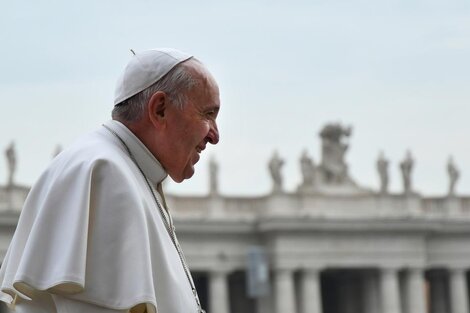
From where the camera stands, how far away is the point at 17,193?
52.0 m

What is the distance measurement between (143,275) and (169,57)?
0.75 metres

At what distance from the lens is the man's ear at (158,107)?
13.3 feet

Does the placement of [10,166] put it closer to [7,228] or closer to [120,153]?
[7,228]

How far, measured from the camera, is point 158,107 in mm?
4062

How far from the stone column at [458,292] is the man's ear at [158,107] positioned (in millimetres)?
54141

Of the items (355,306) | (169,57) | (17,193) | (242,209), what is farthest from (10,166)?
(169,57)

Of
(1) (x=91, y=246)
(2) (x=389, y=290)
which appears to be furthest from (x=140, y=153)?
(2) (x=389, y=290)

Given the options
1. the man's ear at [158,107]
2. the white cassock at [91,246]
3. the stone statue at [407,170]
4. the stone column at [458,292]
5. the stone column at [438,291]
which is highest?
the man's ear at [158,107]

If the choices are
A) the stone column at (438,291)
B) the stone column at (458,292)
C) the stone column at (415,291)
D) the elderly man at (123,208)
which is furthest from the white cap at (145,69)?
the stone column at (438,291)

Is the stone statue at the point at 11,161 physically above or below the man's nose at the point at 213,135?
below

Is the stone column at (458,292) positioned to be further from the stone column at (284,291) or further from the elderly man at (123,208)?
the elderly man at (123,208)

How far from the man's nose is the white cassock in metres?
0.30

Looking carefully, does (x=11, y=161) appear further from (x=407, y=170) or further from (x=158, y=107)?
(x=158, y=107)

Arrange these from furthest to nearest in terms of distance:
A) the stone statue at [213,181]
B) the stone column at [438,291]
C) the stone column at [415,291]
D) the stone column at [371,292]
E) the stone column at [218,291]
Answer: the stone column at [438,291], the stone column at [371,292], the stone column at [415,291], the stone statue at [213,181], the stone column at [218,291]
